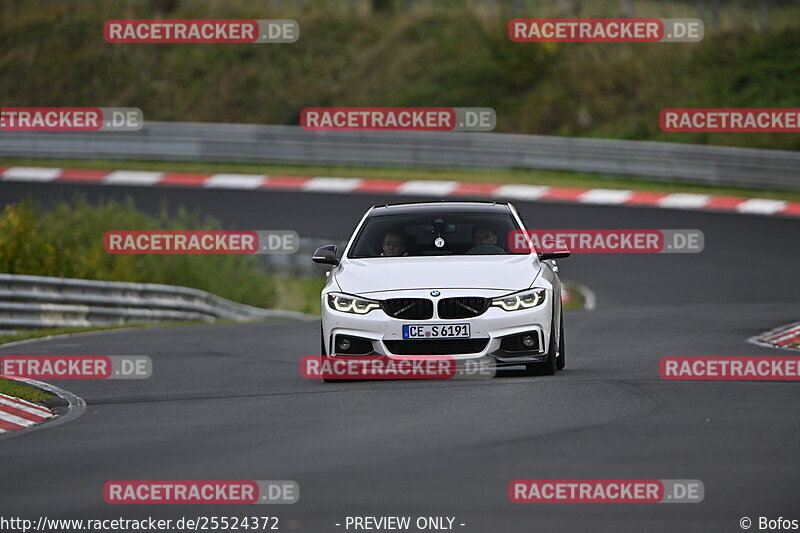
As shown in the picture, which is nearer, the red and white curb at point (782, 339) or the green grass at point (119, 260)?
the red and white curb at point (782, 339)

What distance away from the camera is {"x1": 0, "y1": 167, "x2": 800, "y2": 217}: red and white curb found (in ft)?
105

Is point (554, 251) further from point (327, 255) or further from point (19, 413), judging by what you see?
point (19, 413)

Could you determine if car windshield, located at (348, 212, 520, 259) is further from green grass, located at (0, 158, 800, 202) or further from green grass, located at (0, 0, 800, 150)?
green grass, located at (0, 0, 800, 150)

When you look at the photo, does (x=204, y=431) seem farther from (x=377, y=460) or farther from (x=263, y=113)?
(x=263, y=113)

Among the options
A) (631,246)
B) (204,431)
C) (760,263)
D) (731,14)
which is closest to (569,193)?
(631,246)

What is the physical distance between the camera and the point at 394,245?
1267 cm

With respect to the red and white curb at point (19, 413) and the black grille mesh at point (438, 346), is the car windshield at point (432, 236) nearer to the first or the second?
the black grille mesh at point (438, 346)

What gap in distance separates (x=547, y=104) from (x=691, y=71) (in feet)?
13.1

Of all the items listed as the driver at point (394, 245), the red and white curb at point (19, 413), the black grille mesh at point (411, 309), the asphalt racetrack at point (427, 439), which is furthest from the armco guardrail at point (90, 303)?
the black grille mesh at point (411, 309)

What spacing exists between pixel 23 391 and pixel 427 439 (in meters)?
4.37

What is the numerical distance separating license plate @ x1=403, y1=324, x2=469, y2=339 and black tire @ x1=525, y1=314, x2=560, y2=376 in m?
0.75

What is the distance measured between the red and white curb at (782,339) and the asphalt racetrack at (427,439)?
221 mm

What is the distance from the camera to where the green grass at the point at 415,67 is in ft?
136

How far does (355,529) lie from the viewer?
259 inches
